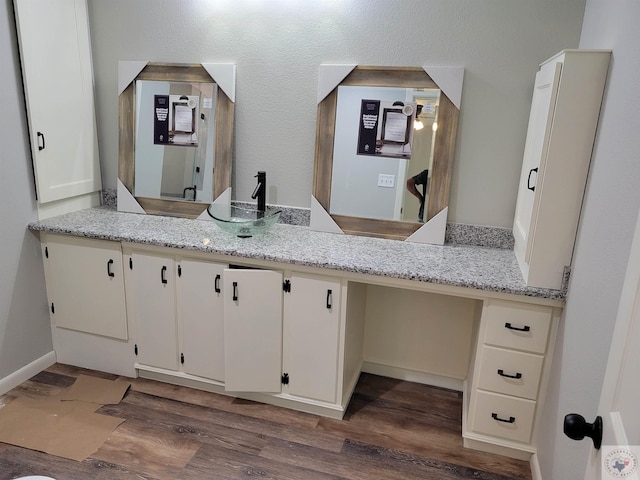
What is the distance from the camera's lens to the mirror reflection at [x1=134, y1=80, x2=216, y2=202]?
114 inches

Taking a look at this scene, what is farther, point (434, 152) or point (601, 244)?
point (434, 152)

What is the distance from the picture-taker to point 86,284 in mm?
2797

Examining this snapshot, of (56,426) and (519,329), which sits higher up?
(519,329)

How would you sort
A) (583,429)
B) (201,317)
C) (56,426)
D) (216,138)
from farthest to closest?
(216,138) → (201,317) → (56,426) → (583,429)

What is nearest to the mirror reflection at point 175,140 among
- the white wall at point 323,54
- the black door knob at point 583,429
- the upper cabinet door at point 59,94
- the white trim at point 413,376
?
the white wall at point 323,54

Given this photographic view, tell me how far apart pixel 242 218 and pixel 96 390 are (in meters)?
1.29

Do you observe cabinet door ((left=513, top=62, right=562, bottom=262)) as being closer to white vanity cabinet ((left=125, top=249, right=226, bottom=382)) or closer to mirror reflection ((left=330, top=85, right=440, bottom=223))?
mirror reflection ((left=330, top=85, right=440, bottom=223))

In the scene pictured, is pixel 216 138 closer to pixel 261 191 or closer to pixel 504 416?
pixel 261 191

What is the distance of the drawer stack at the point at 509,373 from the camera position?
214cm

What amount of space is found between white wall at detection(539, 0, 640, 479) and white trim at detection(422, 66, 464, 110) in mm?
633

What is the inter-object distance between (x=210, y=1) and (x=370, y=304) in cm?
202

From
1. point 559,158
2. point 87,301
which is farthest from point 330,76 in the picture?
Answer: point 87,301

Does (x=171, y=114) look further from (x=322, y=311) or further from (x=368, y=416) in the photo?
(x=368, y=416)

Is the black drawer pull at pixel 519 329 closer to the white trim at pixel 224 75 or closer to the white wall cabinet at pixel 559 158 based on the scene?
the white wall cabinet at pixel 559 158
